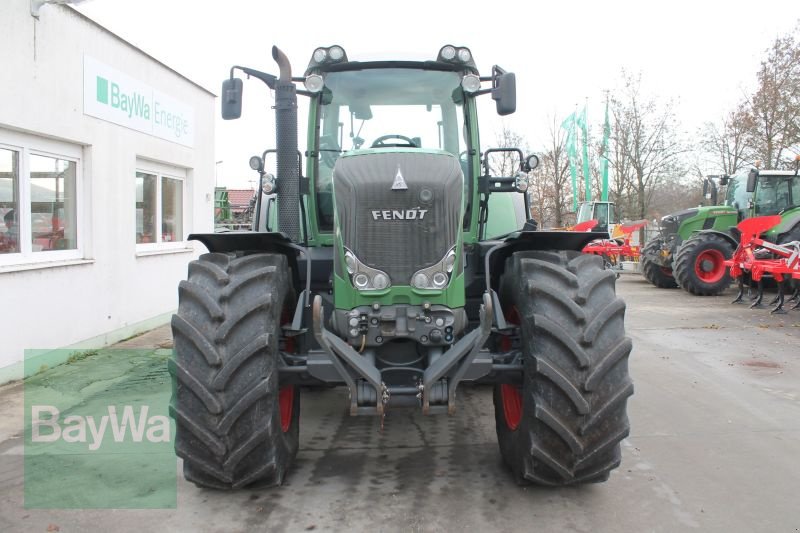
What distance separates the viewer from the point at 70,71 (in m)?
7.30

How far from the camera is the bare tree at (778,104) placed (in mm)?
22188

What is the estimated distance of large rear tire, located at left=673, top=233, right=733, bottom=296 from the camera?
568 inches

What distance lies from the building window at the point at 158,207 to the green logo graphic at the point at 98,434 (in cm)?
270

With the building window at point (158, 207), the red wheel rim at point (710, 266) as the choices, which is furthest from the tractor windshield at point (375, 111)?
the red wheel rim at point (710, 266)

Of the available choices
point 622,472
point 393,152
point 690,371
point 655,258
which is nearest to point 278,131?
point 393,152

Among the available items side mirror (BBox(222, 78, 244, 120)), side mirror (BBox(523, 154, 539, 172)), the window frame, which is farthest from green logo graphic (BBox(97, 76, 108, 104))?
side mirror (BBox(523, 154, 539, 172))

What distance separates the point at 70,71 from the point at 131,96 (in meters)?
1.51

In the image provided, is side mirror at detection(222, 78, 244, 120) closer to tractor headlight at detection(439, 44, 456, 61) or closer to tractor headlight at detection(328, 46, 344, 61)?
tractor headlight at detection(328, 46, 344, 61)

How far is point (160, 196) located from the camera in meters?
10.1

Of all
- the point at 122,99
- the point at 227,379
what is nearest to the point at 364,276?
the point at 227,379

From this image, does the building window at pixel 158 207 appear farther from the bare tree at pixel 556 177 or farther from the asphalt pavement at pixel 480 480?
the bare tree at pixel 556 177

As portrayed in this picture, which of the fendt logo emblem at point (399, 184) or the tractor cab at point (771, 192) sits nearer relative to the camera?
the fendt logo emblem at point (399, 184)

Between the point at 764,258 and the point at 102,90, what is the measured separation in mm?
11600

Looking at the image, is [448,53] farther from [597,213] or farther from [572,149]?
[572,149]
